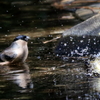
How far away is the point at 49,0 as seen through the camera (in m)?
16.6

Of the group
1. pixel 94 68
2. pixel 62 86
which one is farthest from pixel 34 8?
pixel 62 86

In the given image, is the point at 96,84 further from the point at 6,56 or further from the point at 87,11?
the point at 87,11

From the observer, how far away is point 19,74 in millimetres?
7246

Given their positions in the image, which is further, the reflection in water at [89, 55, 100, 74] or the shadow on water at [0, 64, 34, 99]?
the reflection in water at [89, 55, 100, 74]

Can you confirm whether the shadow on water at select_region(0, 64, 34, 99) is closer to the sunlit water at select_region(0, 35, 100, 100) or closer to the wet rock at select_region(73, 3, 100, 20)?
the sunlit water at select_region(0, 35, 100, 100)

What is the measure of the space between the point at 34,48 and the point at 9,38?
1.24 meters

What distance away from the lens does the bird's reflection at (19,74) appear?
6.54 meters

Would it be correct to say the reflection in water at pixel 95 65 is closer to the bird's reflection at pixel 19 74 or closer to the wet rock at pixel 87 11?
the bird's reflection at pixel 19 74

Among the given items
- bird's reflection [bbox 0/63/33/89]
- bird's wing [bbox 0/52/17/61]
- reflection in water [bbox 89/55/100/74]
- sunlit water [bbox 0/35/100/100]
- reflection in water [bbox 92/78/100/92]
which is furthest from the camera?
bird's wing [bbox 0/52/17/61]

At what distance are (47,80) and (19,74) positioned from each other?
75cm

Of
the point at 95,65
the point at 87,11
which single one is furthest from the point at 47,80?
the point at 87,11

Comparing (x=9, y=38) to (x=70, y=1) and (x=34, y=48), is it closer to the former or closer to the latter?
(x=34, y=48)

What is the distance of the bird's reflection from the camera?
654 cm

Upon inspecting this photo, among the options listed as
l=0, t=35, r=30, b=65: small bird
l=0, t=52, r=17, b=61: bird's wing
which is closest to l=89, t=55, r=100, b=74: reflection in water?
l=0, t=35, r=30, b=65: small bird
